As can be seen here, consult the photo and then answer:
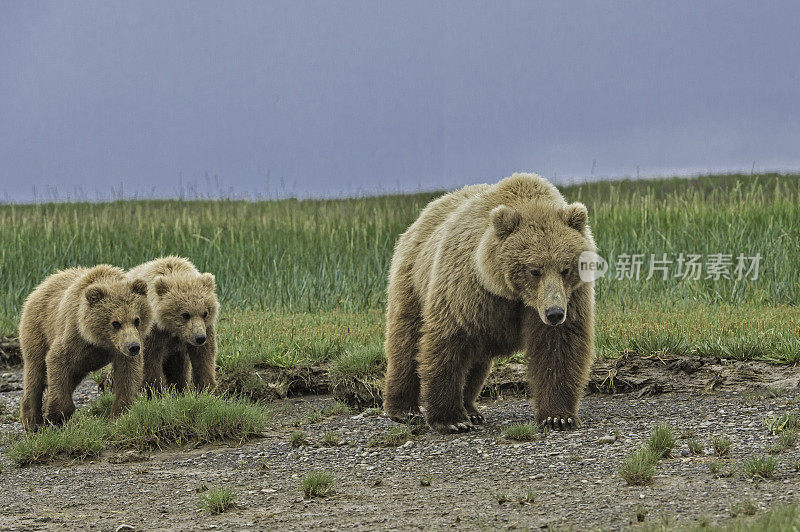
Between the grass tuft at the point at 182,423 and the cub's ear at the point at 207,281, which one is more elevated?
the cub's ear at the point at 207,281

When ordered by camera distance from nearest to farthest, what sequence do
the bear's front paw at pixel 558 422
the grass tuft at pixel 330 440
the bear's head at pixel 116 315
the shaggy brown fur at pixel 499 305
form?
the shaggy brown fur at pixel 499 305, the bear's front paw at pixel 558 422, the grass tuft at pixel 330 440, the bear's head at pixel 116 315

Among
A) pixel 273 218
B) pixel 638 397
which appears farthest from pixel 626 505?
pixel 273 218

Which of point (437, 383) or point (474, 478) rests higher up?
point (437, 383)

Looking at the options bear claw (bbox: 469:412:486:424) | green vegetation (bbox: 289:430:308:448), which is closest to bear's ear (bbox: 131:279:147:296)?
green vegetation (bbox: 289:430:308:448)

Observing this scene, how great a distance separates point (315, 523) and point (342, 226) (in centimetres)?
1184

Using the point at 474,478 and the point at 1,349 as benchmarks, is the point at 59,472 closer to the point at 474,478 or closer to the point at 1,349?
the point at 474,478

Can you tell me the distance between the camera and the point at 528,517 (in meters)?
4.63

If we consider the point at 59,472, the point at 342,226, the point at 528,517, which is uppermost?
the point at 342,226

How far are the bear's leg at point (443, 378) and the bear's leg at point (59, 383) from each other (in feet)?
10.6

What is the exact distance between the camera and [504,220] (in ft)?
20.0

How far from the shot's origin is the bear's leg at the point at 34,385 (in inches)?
316

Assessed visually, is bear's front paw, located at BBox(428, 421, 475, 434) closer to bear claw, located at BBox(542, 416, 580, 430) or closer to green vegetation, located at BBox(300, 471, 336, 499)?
bear claw, located at BBox(542, 416, 580, 430)

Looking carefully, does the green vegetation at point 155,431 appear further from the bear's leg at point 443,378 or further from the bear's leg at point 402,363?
the bear's leg at point 443,378

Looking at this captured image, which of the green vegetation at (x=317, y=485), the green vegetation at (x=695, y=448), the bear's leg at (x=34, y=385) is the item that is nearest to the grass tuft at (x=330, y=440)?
the green vegetation at (x=317, y=485)
